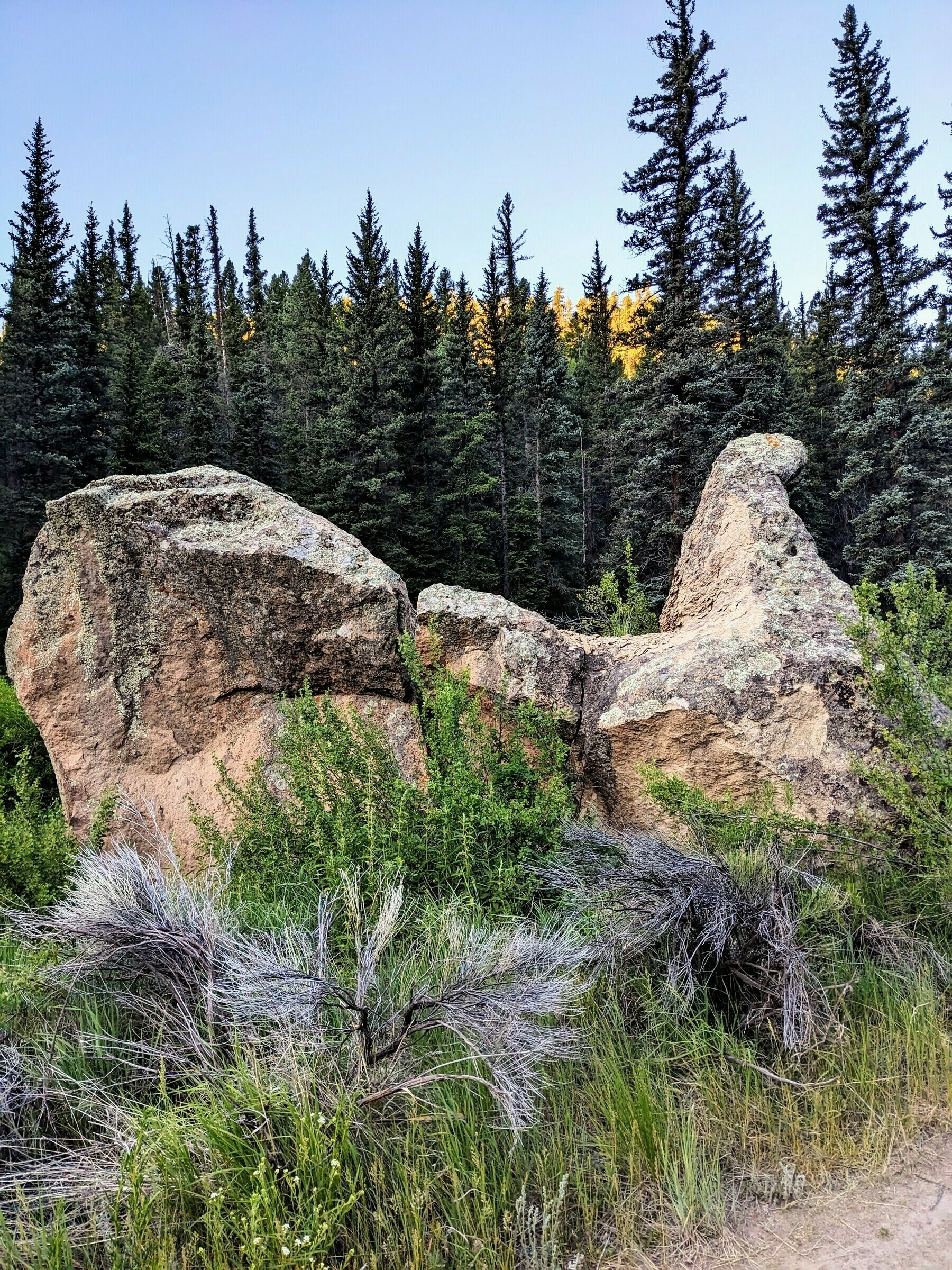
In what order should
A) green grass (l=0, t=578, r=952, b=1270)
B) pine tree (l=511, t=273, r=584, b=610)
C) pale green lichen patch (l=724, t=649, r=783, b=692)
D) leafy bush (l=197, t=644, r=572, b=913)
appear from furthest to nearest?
pine tree (l=511, t=273, r=584, b=610) < pale green lichen patch (l=724, t=649, r=783, b=692) < leafy bush (l=197, t=644, r=572, b=913) < green grass (l=0, t=578, r=952, b=1270)

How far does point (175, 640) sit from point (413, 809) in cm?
227

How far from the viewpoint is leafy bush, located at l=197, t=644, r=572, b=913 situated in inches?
133

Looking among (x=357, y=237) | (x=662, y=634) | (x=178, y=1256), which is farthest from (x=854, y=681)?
(x=357, y=237)

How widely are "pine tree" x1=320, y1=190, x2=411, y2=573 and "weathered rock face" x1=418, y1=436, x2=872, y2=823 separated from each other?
67.1 ft

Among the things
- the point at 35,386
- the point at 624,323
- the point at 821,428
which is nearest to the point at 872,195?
the point at 821,428

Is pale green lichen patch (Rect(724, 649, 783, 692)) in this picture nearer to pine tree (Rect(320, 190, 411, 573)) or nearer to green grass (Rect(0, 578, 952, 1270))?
green grass (Rect(0, 578, 952, 1270))

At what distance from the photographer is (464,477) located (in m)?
30.4

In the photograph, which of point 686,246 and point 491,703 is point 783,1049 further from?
point 686,246

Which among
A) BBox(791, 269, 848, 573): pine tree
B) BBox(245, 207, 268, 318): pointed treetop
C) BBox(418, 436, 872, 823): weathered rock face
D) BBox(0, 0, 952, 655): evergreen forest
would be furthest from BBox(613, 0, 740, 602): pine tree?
BBox(245, 207, 268, 318): pointed treetop

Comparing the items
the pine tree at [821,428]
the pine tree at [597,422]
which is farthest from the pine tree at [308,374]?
the pine tree at [821,428]

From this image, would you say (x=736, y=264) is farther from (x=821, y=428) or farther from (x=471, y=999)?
(x=471, y=999)

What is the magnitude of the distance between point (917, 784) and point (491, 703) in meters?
2.42

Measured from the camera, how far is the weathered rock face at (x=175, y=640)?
4.78 metres

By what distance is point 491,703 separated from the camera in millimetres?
4602
